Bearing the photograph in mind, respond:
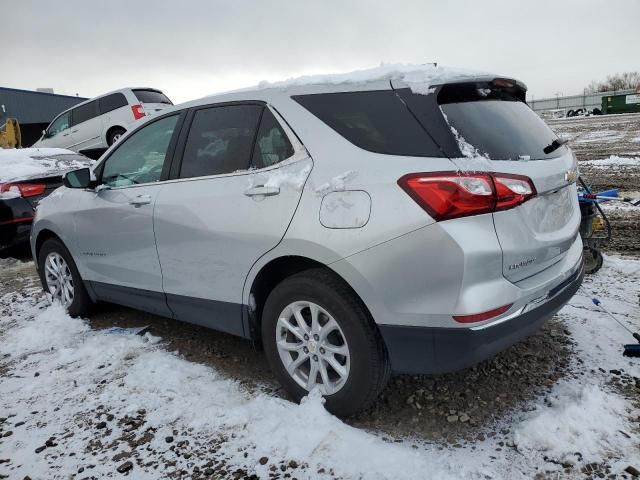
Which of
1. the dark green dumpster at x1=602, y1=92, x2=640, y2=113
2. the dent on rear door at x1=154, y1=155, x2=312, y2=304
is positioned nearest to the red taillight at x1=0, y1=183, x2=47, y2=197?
the dent on rear door at x1=154, y1=155, x2=312, y2=304

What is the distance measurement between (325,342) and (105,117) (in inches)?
491

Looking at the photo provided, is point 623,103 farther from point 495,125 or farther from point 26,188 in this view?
point 495,125

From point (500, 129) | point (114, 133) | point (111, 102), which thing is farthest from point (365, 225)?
point (111, 102)

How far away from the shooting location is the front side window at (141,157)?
3.48m

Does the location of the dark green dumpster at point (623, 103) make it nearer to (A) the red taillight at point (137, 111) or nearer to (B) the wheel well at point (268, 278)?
(A) the red taillight at point (137, 111)

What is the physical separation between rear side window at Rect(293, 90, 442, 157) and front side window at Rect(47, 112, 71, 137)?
44.4 ft

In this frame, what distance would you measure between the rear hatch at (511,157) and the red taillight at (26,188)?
19.0 feet

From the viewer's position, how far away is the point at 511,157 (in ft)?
7.75

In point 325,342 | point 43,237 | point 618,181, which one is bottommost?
point 618,181

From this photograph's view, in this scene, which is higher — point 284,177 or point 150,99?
point 150,99

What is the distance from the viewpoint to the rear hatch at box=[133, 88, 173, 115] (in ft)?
41.8

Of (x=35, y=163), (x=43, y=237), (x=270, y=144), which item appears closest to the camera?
(x=270, y=144)

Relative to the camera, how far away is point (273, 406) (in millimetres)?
2779

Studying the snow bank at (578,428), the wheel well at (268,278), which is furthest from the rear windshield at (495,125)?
the snow bank at (578,428)
